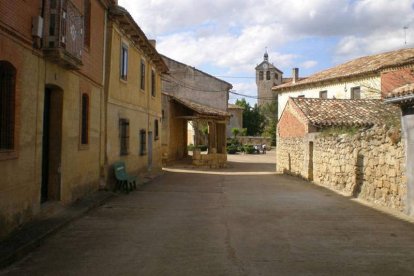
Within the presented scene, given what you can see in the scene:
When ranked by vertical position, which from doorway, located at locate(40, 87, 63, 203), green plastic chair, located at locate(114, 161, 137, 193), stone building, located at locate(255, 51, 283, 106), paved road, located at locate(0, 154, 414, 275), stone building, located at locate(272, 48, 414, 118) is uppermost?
stone building, located at locate(255, 51, 283, 106)

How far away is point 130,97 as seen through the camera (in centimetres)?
1731

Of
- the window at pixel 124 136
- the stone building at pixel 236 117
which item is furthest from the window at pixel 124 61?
the stone building at pixel 236 117

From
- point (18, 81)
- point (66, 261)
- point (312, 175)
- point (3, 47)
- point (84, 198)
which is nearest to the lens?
point (66, 261)

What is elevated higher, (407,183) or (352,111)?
(352,111)

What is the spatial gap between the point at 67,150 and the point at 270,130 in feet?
173

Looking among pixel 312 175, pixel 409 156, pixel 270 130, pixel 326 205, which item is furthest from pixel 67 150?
pixel 270 130

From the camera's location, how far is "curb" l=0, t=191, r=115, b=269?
6221 millimetres

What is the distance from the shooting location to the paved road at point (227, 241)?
5.93m

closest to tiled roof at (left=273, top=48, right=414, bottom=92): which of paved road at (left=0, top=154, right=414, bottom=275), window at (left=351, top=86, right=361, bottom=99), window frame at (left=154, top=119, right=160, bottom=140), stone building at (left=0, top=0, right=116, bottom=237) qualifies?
window at (left=351, top=86, right=361, bottom=99)

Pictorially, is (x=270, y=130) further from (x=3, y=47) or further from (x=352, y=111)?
(x=3, y=47)

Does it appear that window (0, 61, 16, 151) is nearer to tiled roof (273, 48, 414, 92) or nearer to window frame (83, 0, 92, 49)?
window frame (83, 0, 92, 49)

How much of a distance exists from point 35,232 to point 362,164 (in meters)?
9.57

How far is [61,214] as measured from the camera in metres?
9.39

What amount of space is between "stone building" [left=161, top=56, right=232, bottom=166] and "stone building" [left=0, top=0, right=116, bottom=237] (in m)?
15.8
